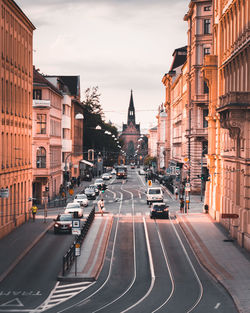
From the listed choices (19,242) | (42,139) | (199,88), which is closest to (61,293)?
(19,242)

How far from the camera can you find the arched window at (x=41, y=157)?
2795 inches

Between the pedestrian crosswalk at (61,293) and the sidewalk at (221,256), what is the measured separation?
245 inches

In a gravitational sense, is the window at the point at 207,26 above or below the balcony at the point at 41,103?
above

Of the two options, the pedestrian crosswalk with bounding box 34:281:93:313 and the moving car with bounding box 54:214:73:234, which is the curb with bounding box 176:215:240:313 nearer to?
the pedestrian crosswalk with bounding box 34:281:93:313

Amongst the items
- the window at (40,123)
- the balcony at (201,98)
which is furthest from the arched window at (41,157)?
the balcony at (201,98)

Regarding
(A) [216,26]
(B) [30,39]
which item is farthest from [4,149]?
(A) [216,26]

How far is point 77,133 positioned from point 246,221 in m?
78.4

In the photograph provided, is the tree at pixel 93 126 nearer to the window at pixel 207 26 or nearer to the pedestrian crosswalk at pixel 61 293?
the window at pixel 207 26

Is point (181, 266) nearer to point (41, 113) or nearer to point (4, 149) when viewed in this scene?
point (4, 149)

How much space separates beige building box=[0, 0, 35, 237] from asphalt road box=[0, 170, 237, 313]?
Answer: 4576mm

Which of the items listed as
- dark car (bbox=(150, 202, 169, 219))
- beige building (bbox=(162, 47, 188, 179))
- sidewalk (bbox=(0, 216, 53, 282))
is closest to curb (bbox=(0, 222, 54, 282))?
sidewalk (bbox=(0, 216, 53, 282))

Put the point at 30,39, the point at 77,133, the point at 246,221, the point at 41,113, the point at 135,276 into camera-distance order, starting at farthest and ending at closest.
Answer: the point at 77,133, the point at 41,113, the point at 30,39, the point at 246,221, the point at 135,276

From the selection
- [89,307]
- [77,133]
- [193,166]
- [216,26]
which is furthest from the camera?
[77,133]

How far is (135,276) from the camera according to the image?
30609 mm
